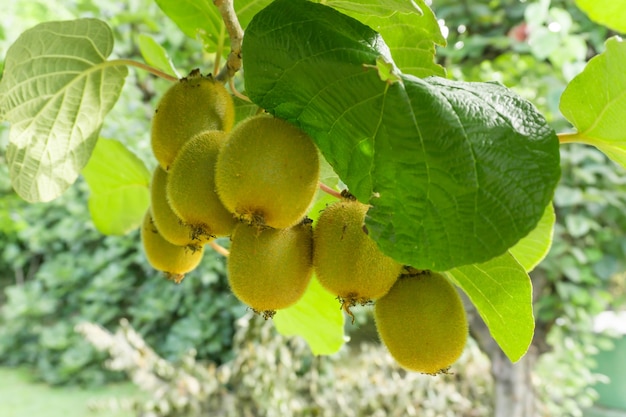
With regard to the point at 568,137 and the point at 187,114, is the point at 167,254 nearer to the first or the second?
the point at 187,114

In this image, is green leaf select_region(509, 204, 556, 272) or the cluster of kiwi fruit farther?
green leaf select_region(509, 204, 556, 272)

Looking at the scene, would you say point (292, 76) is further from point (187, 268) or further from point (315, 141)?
point (187, 268)

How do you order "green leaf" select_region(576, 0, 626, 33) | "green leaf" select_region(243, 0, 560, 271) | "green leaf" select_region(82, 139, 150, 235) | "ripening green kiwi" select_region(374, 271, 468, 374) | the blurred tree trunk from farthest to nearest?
the blurred tree trunk → "green leaf" select_region(82, 139, 150, 235) → "green leaf" select_region(576, 0, 626, 33) → "ripening green kiwi" select_region(374, 271, 468, 374) → "green leaf" select_region(243, 0, 560, 271)

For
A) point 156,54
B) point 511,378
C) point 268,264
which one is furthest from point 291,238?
point 511,378

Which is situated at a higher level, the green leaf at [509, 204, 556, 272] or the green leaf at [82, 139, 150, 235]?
the green leaf at [509, 204, 556, 272]

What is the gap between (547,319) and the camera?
2162mm

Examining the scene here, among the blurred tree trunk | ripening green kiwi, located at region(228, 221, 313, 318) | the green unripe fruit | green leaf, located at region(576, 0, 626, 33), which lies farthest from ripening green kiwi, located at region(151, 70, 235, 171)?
the blurred tree trunk

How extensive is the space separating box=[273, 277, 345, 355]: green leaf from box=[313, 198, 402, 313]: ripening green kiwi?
207mm

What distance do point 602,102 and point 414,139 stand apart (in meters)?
0.25

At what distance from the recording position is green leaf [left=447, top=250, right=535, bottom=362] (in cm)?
48

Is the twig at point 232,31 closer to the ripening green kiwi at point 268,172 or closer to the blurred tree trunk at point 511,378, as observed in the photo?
the ripening green kiwi at point 268,172

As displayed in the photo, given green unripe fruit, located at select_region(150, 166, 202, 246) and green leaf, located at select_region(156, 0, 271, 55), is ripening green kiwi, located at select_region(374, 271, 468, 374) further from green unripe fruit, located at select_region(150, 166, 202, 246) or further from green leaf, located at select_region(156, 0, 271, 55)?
green leaf, located at select_region(156, 0, 271, 55)

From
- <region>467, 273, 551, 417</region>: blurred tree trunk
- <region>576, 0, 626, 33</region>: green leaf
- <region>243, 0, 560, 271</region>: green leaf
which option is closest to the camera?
<region>243, 0, 560, 271</region>: green leaf

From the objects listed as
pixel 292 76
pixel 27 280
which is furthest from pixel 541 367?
pixel 27 280
